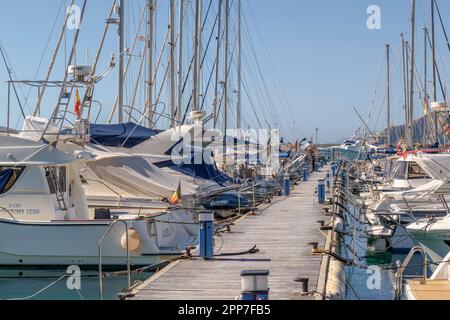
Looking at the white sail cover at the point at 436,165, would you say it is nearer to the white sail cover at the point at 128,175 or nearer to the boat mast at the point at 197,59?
the white sail cover at the point at 128,175

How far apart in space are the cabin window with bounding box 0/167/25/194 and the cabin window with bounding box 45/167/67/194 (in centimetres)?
66

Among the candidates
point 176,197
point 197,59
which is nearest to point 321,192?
point 176,197

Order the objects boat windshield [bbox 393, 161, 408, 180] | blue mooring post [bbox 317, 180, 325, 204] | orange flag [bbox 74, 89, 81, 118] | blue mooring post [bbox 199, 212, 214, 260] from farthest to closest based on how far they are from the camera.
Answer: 1. boat windshield [bbox 393, 161, 408, 180]
2. blue mooring post [bbox 317, 180, 325, 204]
3. orange flag [bbox 74, 89, 81, 118]
4. blue mooring post [bbox 199, 212, 214, 260]

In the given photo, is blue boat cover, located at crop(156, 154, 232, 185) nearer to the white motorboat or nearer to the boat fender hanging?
the white motorboat

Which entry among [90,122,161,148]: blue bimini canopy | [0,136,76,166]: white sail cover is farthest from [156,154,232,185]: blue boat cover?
[0,136,76,166]: white sail cover

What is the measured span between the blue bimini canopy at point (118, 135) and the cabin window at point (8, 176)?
5970mm

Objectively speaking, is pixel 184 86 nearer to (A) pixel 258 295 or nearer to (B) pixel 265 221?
(B) pixel 265 221

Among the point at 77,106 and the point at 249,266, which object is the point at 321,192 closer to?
the point at 77,106

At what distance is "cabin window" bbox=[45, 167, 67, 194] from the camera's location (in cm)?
1778

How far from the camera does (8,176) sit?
17578mm

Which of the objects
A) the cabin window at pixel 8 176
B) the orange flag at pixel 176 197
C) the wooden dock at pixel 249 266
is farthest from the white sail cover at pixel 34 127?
the wooden dock at pixel 249 266
